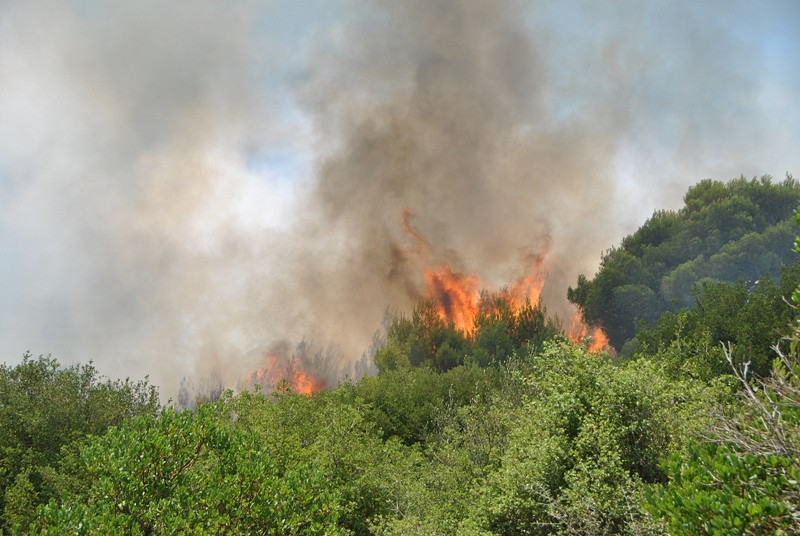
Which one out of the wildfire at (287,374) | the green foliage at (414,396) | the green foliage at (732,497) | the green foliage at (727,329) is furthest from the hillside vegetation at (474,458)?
the wildfire at (287,374)

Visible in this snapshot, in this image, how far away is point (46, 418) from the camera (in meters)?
37.5

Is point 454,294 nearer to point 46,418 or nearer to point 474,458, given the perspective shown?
point 474,458

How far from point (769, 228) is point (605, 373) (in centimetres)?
9014

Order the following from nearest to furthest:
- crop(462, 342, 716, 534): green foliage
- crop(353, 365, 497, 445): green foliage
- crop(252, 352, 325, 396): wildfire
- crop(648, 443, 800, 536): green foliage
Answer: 1. crop(648, 443, 800, 536): green foliage
2. crop(462, 342, 716, 534): green foliage
3. crop(353, 365, 497, 445): green foliage
4. crop(252, 352, 325, 396): wildfire

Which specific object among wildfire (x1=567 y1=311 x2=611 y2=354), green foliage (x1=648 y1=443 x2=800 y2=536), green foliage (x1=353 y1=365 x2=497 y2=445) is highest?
wildfire (x1=567 y1=311 x2=611 y2=354)

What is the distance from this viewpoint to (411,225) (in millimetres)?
129625

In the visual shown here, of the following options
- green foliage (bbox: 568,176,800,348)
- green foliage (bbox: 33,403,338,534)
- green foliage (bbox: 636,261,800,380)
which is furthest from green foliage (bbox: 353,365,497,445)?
green foliage (bbox: 568,176,800,348)

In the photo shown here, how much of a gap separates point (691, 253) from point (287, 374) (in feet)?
270

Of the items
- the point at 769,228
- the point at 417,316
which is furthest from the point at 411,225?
the point at 769,228

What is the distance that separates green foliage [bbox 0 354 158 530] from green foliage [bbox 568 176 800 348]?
247 ft

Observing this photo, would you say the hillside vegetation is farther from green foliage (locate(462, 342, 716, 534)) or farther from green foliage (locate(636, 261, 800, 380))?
green foliage (locate(636, 261, 800, 380))

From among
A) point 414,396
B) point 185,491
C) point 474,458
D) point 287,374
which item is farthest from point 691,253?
point 185,491

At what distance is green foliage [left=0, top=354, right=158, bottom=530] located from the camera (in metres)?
32.1

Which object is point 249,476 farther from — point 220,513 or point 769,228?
point 769,228
